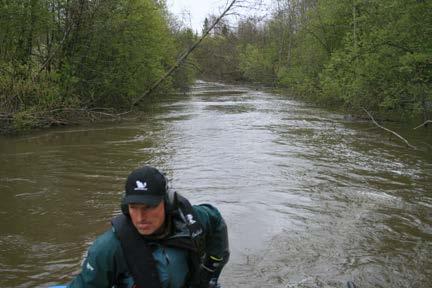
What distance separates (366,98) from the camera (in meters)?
20.0

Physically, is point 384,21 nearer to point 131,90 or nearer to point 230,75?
point 131,90

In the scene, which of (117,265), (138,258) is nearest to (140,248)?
(138,258)

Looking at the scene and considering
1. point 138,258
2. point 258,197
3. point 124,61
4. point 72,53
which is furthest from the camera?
point 124,61

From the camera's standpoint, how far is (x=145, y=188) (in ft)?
8.23

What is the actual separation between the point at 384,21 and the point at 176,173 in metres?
11.3

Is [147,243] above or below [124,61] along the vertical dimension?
below

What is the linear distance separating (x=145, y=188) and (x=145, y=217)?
0.15m

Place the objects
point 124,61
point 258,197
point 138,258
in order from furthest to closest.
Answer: point 124,61
point 258,197
point 138,258

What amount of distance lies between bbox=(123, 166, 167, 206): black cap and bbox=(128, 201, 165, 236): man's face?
33mm

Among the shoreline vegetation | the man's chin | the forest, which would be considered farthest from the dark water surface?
the man's chin

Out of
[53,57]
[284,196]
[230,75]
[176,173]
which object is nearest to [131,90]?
[53,57]

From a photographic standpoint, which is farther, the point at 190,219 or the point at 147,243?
the point at 190,219

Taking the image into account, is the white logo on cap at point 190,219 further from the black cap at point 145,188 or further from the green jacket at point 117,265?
the black cap at point 145,188

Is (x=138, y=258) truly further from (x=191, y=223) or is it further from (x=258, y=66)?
(x=258, y=66)
